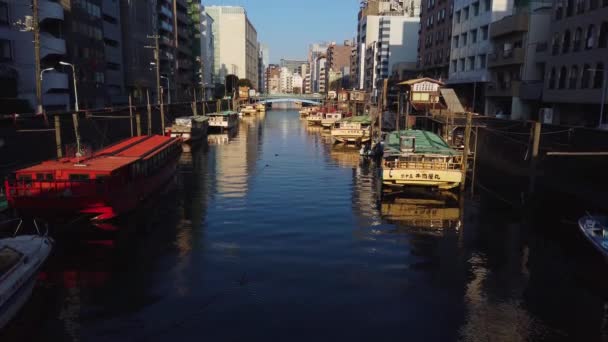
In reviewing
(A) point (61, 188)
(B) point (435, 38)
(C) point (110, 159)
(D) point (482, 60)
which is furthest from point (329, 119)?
(A) point (61, 188)

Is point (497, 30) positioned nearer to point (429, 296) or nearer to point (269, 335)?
point (429, 296)

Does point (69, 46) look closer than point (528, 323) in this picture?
No

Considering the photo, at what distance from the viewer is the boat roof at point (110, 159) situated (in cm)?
2344

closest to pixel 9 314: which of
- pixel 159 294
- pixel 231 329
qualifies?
pixel 159 294

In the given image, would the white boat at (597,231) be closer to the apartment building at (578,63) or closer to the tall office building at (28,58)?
the apartment building at (578,63)

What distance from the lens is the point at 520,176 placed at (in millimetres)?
38469

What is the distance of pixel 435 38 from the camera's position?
87312 millimetres

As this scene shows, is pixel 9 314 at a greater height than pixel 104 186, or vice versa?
pixel 104 186

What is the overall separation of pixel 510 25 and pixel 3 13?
57.1 meters

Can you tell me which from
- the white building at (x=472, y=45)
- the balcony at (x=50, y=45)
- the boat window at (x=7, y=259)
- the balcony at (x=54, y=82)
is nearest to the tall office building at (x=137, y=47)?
the balcony at (x=50, y=45)

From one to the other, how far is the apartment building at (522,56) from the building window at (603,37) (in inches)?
430

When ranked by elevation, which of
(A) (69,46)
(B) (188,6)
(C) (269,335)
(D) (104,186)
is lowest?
(C) (269,335)

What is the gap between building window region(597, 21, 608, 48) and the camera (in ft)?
123

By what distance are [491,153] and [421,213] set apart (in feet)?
68.5
